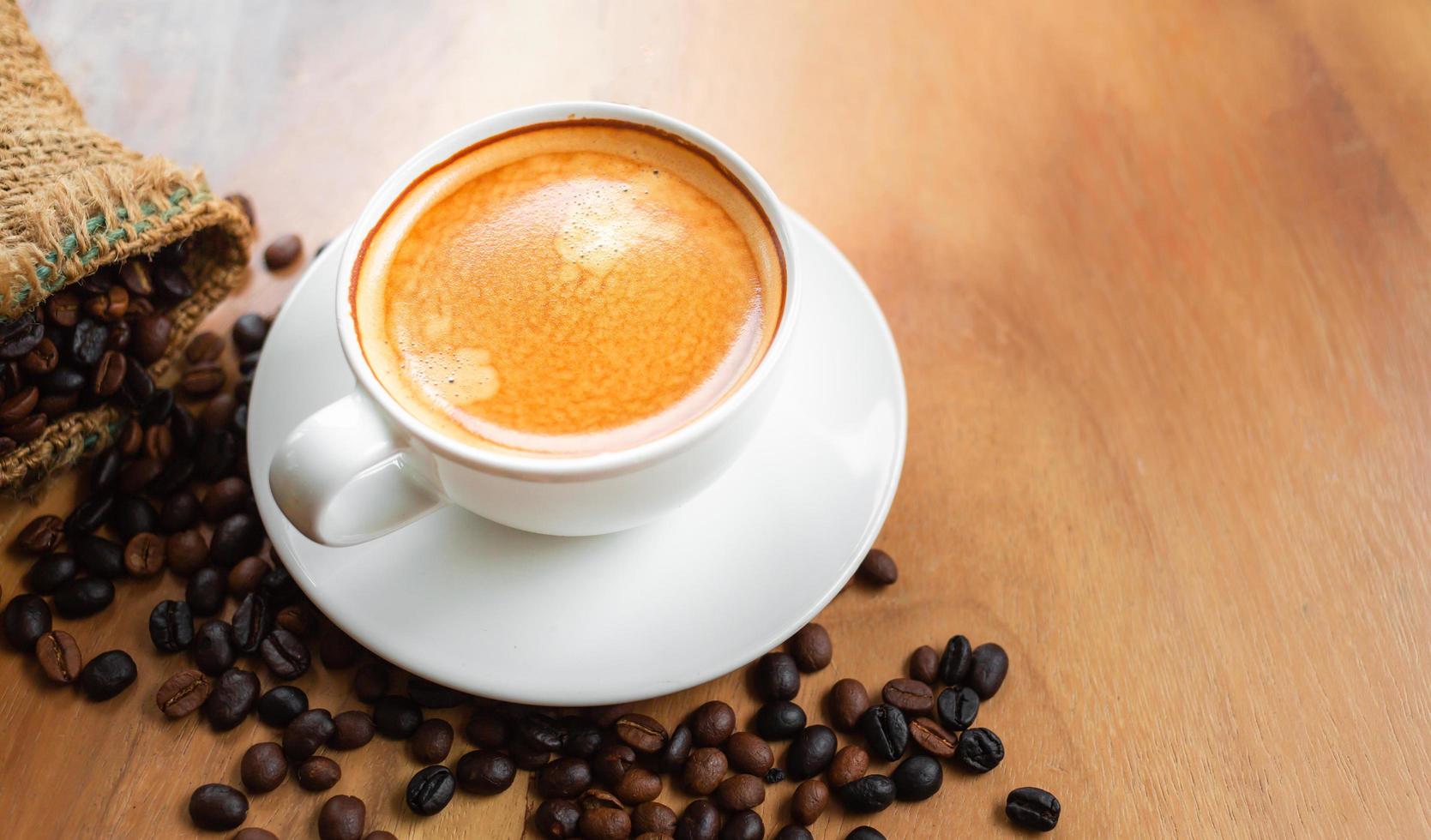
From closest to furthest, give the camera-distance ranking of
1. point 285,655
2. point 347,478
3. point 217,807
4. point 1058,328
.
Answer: point 347,478, point 217,807, point 285,655, point 1058,328

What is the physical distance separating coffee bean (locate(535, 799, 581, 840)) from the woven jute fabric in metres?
0.71

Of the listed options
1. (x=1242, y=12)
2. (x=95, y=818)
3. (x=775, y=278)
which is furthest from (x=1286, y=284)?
(x=95, y=818)

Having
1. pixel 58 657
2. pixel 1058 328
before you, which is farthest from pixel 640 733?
pixel 1058 328

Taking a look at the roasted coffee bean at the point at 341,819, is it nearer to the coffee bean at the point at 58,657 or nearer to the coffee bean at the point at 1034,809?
the coffee bean at the point at 58,657

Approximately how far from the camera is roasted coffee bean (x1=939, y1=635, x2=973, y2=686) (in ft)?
4.17

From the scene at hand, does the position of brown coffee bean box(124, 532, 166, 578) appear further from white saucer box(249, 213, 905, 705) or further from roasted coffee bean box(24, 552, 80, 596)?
white saucer box(249, 213, 905, 705)

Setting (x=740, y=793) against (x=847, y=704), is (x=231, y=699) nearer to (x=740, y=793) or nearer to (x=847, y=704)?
(x=740, y=793)

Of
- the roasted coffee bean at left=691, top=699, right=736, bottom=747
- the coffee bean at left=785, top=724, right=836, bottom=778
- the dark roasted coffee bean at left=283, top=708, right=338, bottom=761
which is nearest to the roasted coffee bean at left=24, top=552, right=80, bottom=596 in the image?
the dark roasted coffee bean at left=283, top=708, right=338, bottom=761

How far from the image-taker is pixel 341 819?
3.74 feet

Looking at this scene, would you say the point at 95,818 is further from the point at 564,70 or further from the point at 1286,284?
the point at 1286,284

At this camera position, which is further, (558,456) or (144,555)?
(144,555)

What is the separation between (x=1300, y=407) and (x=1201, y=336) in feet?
0.52

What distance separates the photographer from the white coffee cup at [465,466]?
3.16 feet

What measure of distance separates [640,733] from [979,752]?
1.24ft
